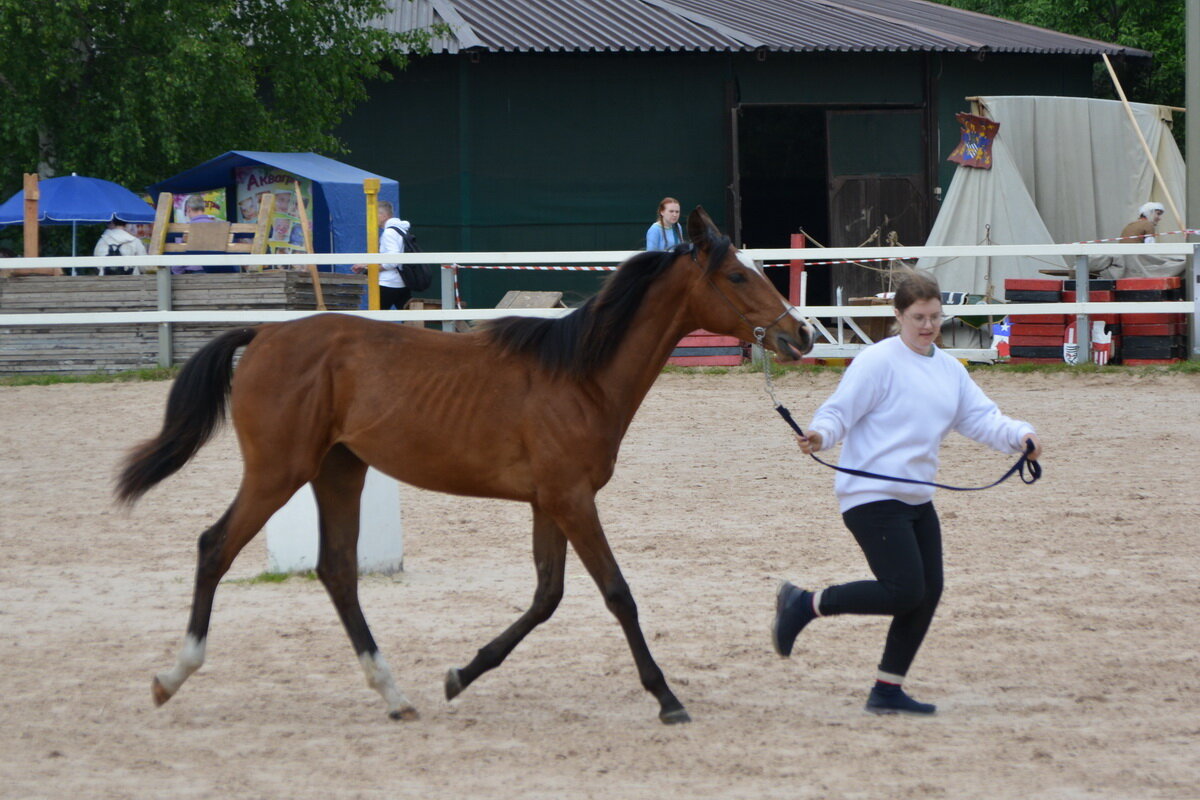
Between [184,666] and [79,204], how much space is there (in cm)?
1276

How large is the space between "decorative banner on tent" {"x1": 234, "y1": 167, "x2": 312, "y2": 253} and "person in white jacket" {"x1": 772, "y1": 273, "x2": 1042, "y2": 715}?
1335 cm

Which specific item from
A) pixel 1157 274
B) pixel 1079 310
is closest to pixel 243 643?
pixel 1079 310

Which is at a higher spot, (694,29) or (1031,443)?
(694,29)

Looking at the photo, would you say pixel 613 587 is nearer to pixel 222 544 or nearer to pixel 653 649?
pixel 653 649

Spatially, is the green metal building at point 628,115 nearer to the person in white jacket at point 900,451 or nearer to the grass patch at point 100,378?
the grass patch at point 100,378

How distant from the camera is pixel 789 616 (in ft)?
16.7

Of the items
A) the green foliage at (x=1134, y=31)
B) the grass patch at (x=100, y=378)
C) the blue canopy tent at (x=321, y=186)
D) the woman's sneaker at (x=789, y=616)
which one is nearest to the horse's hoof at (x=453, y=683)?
the woman's sneaker at (x=789, y=616)

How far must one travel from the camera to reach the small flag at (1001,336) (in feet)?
51.0

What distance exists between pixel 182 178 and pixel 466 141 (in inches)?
192

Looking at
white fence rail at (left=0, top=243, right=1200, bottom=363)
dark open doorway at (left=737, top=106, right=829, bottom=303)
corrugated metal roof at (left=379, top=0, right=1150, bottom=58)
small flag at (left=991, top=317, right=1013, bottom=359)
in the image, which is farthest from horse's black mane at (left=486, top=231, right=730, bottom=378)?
dark open doorway at (left=737, top=106, right=829, bottom=303)

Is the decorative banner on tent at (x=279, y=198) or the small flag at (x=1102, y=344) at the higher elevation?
the decorative banner on tent at (x=279, y=198)

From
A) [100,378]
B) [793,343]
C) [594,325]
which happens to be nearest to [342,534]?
[594,325]

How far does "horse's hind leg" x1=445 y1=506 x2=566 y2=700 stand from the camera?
516 centimetres

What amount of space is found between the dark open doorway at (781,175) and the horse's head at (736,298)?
19.7 m
